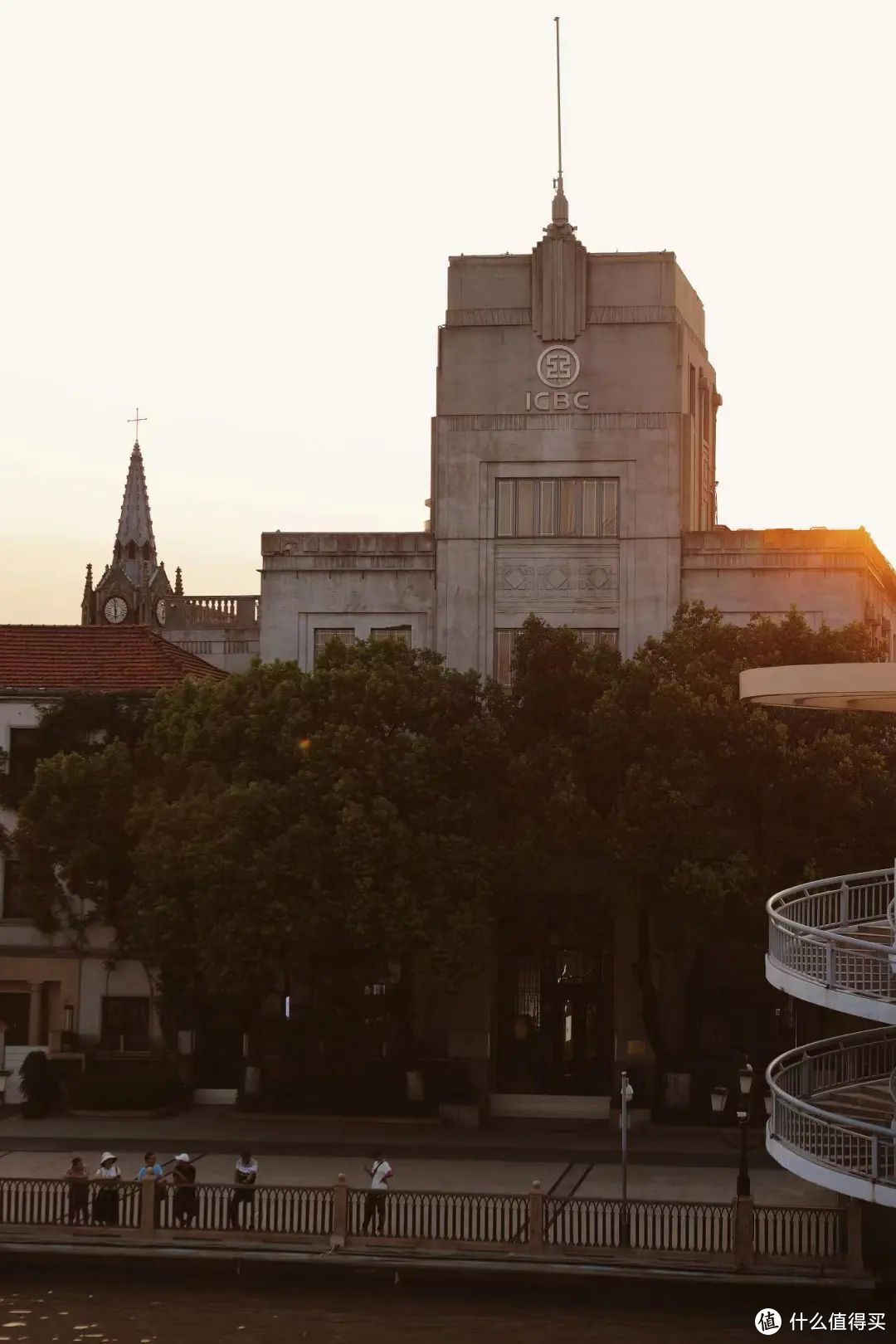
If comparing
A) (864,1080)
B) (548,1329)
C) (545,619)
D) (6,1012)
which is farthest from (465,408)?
(548,1329)

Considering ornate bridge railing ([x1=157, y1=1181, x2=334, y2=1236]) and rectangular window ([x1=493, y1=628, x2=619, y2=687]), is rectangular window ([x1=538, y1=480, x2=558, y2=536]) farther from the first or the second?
ornate bridge railing ([x1=157, y1=1181, x2=334, y2=1236])

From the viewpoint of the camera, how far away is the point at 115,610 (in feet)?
416

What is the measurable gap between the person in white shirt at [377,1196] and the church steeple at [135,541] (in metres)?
98.1

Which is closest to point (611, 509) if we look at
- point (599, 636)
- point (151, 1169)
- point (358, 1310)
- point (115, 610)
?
point (599, 636)

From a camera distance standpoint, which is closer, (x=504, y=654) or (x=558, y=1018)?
(x=558, y=1018)

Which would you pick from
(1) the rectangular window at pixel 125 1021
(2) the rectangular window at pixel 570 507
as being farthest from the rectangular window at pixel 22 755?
(2) the rectangular window at pixel 570 507

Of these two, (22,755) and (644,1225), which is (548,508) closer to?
(22,755)

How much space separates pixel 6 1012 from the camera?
57.8 meters

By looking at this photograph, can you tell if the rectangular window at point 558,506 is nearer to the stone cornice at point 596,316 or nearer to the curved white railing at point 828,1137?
the stone cornice at point 596,316

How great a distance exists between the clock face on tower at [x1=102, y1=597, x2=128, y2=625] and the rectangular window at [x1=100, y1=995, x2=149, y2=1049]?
71004 mm

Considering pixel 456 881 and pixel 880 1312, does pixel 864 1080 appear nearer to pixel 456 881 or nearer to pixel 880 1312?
pixel 880 1312

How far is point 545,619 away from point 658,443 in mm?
5833

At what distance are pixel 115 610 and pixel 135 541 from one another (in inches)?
384

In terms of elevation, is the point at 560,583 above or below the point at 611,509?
below
